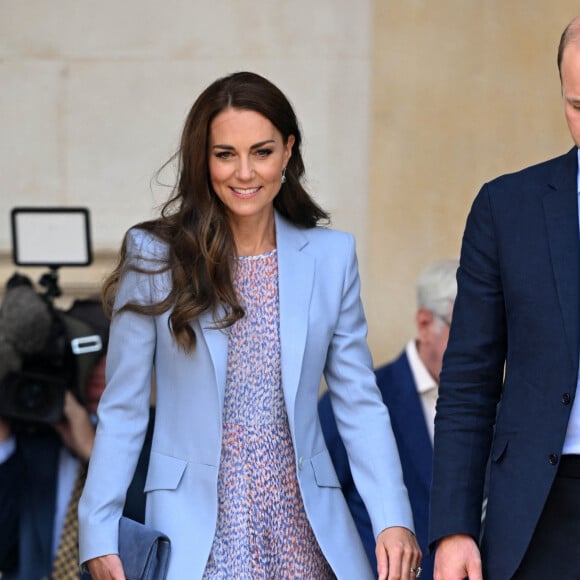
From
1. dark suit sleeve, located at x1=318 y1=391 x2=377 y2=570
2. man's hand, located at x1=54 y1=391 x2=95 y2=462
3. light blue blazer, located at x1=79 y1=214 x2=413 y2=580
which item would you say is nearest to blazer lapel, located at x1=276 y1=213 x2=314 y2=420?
A: light blue blazer, located at x1=79 y1=214 x2=413 y2=580

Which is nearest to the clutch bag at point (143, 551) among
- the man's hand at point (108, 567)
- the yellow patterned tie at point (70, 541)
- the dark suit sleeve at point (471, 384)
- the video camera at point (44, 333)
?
the man's hand at point (108, 567)

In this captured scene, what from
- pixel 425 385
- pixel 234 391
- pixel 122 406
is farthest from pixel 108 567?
pixel 425 385

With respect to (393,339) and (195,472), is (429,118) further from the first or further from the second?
(195,472)

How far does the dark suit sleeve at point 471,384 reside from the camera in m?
3.55

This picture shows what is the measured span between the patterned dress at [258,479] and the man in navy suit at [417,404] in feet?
1.80

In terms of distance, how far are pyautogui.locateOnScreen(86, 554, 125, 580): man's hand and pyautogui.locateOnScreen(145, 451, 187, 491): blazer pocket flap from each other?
0.61ft

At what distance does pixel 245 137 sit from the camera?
3.86 meters

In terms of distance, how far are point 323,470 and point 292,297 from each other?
413mm

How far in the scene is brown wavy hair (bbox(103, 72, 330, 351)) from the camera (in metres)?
3.80

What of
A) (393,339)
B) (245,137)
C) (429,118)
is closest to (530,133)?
(429,118)

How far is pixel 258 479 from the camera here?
3.82 metres

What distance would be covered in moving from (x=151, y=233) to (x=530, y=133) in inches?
124

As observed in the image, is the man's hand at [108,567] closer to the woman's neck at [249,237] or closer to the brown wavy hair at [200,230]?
the brown wavy hair at [200,230]

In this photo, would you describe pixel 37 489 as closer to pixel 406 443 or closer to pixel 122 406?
pixel 406 443
